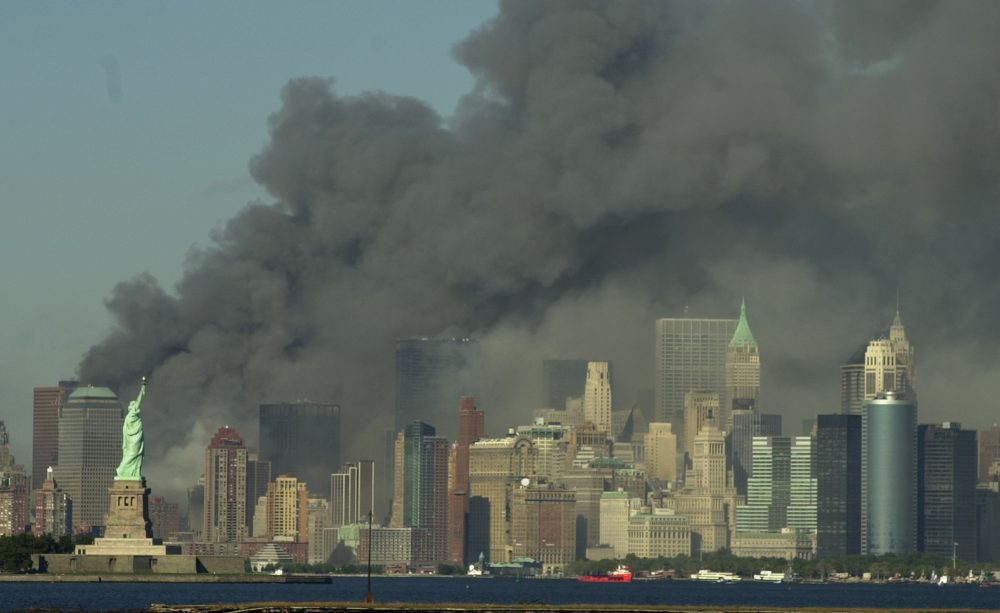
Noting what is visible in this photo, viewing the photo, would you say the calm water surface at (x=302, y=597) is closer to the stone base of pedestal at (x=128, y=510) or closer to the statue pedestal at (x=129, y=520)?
the statue pedestal at (x=129, y=520)

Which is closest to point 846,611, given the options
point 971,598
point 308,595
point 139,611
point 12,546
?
point 139,611

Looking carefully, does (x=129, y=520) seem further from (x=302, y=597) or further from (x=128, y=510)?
(x=302, y=597)

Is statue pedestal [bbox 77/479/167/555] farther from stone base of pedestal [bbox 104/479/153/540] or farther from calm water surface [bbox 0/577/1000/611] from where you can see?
calm water surface [bbox 0/577/1000/611]

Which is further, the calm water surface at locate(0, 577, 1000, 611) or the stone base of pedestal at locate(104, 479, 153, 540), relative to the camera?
the stone base of pedestal at locate(104, 479, 153, 540)

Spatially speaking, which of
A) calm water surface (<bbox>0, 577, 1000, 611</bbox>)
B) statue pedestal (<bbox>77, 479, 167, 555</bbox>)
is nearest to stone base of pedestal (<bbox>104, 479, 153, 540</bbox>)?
statue pedestal (<bbox>77, 479, 167, 555</bbox>)

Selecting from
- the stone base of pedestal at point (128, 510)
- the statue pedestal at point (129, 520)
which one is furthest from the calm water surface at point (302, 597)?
the stone base of pedestal at point (128, 510)

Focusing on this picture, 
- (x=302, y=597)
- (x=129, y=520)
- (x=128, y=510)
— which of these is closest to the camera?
(x=302, y=597)

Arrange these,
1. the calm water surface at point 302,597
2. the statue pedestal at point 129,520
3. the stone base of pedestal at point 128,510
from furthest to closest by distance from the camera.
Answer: the stone base of pedestal at point 128,510 < the statue pedestal at point 129,520 < the calm water surface at point 302,597

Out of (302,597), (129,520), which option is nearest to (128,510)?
(129,520)

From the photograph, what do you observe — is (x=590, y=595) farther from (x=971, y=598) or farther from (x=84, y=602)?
(x=84, y=602)
